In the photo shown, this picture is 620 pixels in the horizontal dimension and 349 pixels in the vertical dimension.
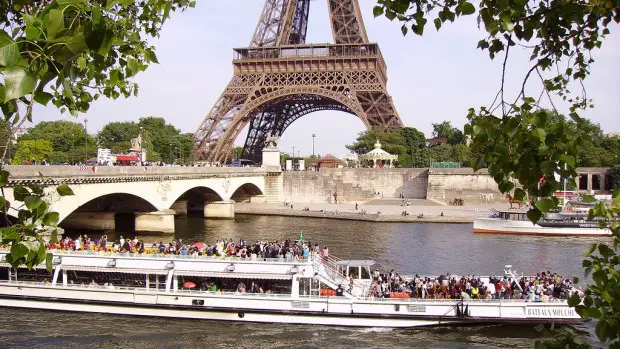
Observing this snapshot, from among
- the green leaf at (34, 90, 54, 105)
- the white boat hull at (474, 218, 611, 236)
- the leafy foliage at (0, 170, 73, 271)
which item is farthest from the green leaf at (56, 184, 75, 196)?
the white boat hull at (474, 218, 611, 236)

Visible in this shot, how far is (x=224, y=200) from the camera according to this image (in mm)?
56625

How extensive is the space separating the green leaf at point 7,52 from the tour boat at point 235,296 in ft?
62.6

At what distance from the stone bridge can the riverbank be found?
13.5ft

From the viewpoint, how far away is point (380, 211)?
189ft

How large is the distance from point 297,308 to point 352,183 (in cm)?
4896

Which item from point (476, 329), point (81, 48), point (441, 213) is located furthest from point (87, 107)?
point (441, 213)

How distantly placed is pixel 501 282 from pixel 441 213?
105 feet

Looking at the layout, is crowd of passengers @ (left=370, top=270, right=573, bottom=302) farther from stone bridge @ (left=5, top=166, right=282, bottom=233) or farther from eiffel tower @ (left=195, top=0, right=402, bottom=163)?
eiffel tower @ (left=195, top=0, right=402, bottom=163)

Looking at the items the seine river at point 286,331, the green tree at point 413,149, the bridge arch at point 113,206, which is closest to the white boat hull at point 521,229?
the seine river at point 286,331

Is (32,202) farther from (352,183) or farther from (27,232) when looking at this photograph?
(352,183)

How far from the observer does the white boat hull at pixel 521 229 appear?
4306cm

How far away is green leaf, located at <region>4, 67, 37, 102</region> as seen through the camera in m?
2.92

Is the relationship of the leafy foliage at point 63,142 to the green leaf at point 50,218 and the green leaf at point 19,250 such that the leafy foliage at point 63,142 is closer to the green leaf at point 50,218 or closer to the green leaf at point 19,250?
the green leaf at point 50,218

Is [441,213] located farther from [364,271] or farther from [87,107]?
[87,107]
